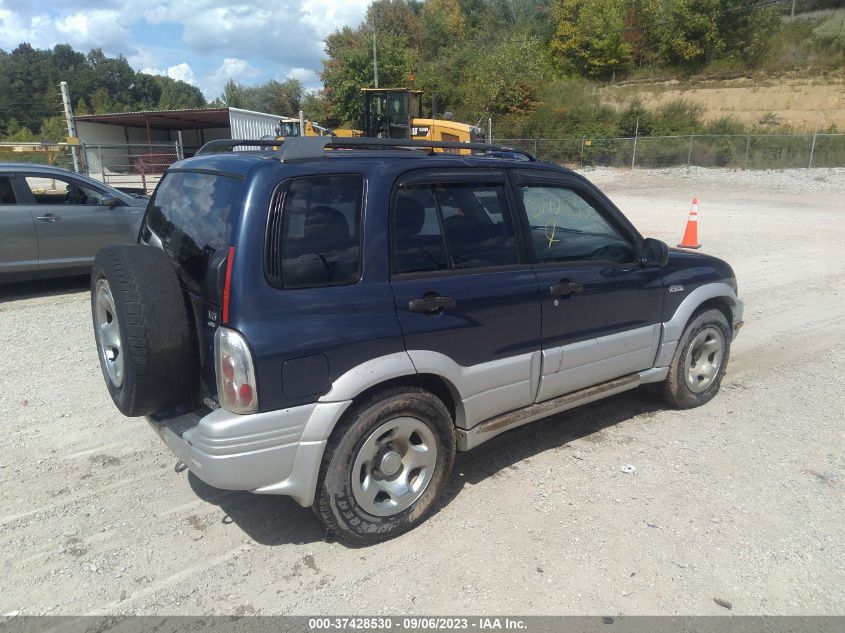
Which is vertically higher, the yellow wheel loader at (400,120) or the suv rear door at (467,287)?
the yellow wheel loader at (400,120)

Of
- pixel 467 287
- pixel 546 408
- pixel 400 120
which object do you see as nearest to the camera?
pixel 467 287

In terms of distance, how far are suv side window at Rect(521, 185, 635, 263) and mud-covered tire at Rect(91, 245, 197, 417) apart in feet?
6.77

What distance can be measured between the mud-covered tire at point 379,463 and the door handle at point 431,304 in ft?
1.36

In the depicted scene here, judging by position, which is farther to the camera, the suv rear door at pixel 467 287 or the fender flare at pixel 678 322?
the fender flare at pixel 678 322

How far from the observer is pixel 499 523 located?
336cm

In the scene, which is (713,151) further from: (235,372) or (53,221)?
(235,372)

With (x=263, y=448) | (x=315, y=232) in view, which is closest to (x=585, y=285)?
(x=315, y=232)

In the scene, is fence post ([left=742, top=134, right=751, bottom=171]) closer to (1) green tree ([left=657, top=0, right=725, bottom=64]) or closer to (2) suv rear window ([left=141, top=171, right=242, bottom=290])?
(1) green tree ([left=657, top=0, right=725, bottom=64])

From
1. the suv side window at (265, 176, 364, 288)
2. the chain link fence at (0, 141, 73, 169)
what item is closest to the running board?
the suv side window at (265, 176, 364, 288)

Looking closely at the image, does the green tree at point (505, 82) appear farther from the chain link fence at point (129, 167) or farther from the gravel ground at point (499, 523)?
the gravel ground at point (499, 523)

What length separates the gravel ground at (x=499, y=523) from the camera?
9.21ft

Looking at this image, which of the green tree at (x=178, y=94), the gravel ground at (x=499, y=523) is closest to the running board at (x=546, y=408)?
the gravel ground at (x=499, y=523)

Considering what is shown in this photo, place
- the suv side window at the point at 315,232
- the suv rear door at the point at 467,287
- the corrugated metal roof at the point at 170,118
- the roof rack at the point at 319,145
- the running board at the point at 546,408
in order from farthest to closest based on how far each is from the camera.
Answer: the corrugated metal roof at the point at 170,118, the running board at the point at 546,408, the suv rear door at the point at 467,287, the roof rack at the point at 319,145, the suv side window at the point at 315,232

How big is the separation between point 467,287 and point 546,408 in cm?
105
